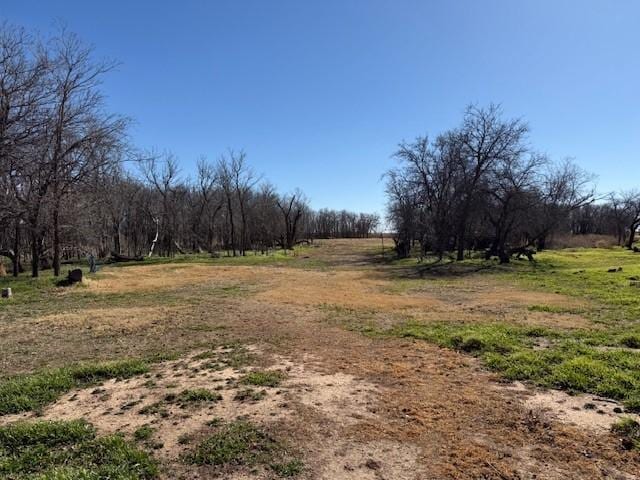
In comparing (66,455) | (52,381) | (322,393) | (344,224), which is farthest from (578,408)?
(344,224)

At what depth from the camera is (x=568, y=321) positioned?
387 inches

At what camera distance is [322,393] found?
17.4 feet

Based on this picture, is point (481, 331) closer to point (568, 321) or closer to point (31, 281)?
point (568, 321)

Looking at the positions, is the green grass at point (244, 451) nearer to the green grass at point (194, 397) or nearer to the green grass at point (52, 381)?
the green grass at point (194, 397)

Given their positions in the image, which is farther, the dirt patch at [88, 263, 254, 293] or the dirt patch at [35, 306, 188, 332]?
the dirt patch at [88, 263, 254, 293]

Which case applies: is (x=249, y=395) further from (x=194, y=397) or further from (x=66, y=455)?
(x=66, y=455)

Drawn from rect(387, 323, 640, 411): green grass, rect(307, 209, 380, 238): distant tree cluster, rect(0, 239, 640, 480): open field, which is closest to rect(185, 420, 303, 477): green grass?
rect(0, 239, 640, 480): open field

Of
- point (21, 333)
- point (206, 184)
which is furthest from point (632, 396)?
point (206, 184)

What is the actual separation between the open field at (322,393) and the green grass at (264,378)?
0.12ft

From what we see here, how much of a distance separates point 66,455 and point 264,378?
99.2 inches

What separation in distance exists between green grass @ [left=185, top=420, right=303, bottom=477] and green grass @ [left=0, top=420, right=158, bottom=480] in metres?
0.44

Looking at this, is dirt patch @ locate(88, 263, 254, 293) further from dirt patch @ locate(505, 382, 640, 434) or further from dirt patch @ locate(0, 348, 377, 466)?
dirt patch @ locate(505, 382, 640, 434)

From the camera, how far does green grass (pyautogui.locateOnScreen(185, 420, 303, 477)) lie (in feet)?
11.8

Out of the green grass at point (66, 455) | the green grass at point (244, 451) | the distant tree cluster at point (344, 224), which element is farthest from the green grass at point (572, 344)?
the distant tree cluster at point (344, 224)
